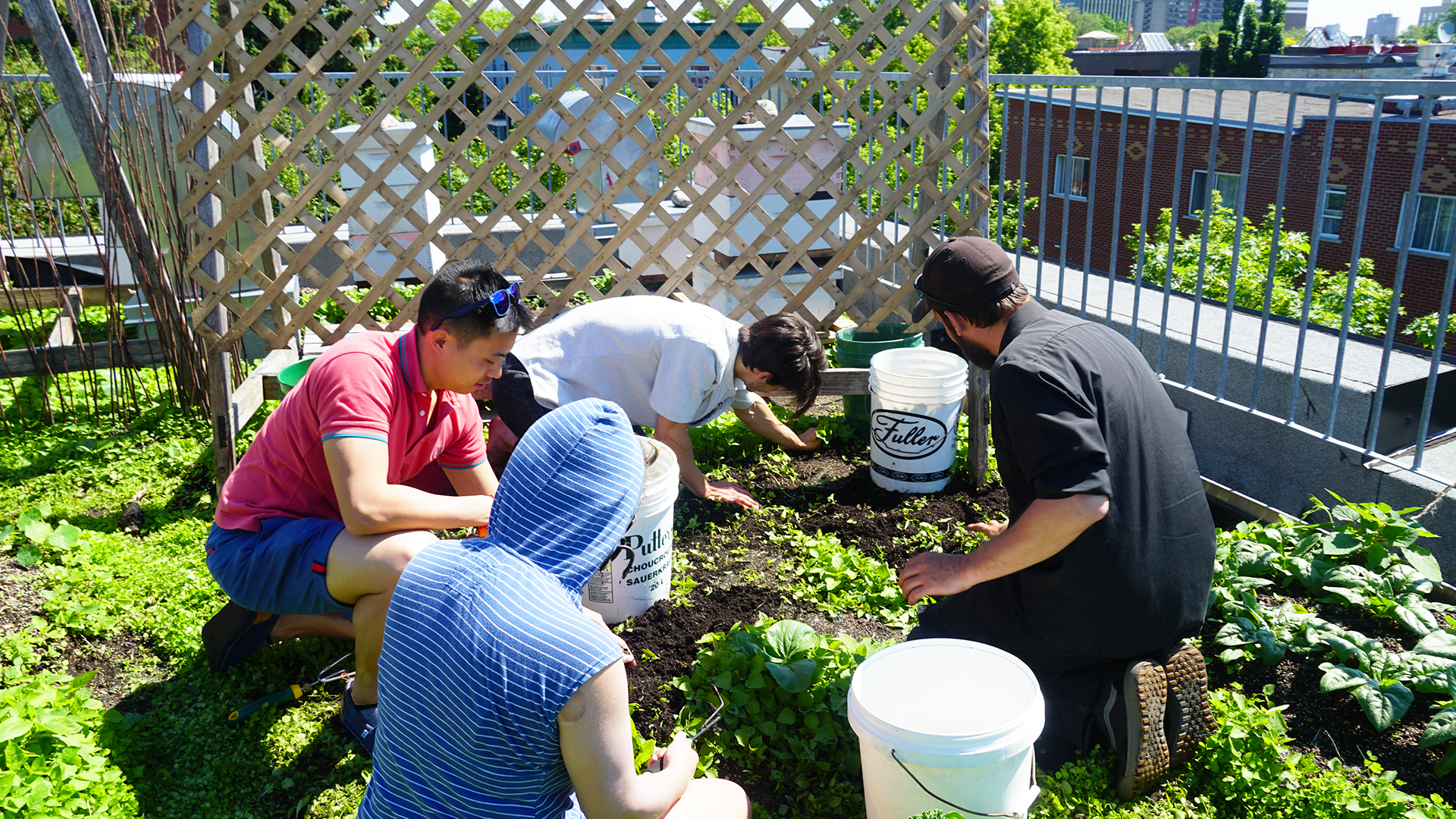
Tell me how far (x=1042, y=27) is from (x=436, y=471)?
50.7 meters

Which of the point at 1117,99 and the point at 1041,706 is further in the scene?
the point at 1117,99

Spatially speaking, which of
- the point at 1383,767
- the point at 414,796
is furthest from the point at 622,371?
the point at 1383,767

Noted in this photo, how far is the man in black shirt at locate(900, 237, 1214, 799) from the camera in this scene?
6.20 feet

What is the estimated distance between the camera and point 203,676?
8.29 ft

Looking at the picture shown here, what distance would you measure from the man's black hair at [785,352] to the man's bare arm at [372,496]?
1.29 m

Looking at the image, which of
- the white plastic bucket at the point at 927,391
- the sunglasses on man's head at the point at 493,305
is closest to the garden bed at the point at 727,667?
the white plastic bucket at the point at 927,391

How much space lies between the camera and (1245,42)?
139 ft

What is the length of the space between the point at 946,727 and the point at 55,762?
1.79 metres

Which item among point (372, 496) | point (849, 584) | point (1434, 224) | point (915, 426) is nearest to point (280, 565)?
point (372, 496)

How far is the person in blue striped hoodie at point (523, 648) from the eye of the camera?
123 cm

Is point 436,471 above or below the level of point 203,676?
above

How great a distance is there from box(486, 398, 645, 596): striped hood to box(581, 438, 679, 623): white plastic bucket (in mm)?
1265

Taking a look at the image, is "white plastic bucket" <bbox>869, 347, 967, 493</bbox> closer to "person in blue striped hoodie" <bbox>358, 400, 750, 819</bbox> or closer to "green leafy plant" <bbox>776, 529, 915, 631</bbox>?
"green leafy plant" <bbox>776, 529, 915, 631</bbox>

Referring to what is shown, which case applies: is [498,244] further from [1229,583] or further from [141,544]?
[1229,583]
